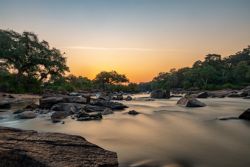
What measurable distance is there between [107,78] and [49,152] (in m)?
95.6

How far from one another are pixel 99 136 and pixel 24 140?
3.85m

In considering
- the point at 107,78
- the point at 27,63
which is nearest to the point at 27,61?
the point at 27,63

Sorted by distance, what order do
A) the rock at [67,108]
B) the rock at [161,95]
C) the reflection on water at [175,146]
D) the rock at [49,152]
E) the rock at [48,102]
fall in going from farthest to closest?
the rock at [161,95] → the rock at [48,102] → the rock at [67,108] → the reflection on water at [175,146] → the rock at [49,152]

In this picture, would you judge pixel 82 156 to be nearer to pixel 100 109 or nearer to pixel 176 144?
pixel 176 144

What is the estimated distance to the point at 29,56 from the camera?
144ft

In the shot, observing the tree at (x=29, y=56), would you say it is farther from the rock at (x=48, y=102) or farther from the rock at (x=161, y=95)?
the rock at (x=48, y=102)

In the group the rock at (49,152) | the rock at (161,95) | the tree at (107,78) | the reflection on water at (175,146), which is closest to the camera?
the rock at (49,152)

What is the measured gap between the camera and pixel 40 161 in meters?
3.66

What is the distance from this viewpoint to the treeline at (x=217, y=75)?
7669 cm

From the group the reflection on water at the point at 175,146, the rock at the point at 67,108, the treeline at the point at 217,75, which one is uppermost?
the treeline at the point at 217,75

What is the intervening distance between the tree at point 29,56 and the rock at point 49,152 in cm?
4035

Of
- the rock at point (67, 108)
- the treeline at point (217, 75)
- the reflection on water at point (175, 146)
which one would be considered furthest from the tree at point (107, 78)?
the reflection on water at point (175, 146)

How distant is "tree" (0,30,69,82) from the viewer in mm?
40844

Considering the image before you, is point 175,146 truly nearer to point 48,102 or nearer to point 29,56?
point 48,102
